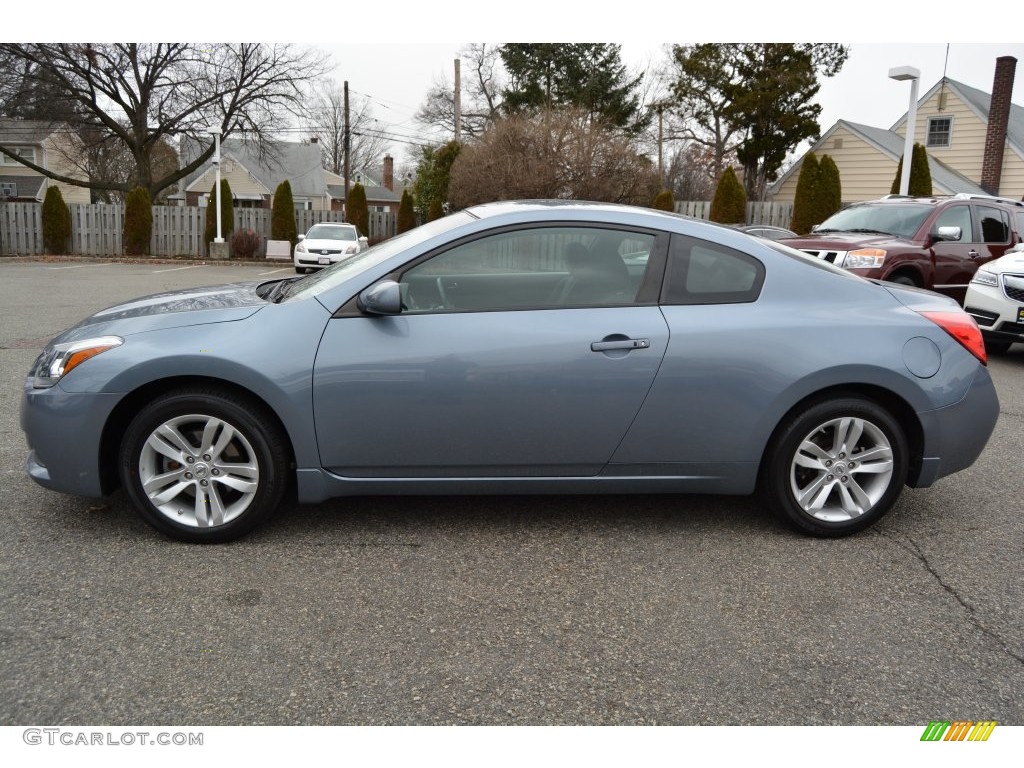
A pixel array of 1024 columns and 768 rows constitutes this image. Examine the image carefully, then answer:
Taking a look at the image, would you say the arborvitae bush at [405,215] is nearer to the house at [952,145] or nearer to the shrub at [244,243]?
the shrub at [244,243]

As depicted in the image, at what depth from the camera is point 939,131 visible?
102ft

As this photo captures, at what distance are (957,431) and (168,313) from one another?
149 inches

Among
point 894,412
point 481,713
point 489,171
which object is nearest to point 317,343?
point 481,713

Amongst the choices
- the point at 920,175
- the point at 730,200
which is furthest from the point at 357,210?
the point at 920,175

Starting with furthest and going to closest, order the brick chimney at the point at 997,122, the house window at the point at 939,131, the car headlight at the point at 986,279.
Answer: the house window at the point at 939,131
the brick chimney at the point at 997,122
the car headlight at the point at 986,279

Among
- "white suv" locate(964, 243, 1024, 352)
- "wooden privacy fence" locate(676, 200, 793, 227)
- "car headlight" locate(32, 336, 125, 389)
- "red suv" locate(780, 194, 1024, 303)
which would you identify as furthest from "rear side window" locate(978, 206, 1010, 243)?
"wooden privacy fence" locate(676, 200, 793, 227)

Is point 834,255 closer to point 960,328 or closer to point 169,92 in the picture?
point 960,328

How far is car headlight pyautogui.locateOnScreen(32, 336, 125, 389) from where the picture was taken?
141 inches

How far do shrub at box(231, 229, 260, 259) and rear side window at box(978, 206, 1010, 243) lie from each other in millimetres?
24316

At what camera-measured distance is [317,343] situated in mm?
3578

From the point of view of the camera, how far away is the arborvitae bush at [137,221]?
95.7 ft

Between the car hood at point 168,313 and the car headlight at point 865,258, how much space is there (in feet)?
26.3

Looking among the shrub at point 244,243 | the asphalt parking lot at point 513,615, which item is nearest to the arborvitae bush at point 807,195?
the shrub at point 244,243
